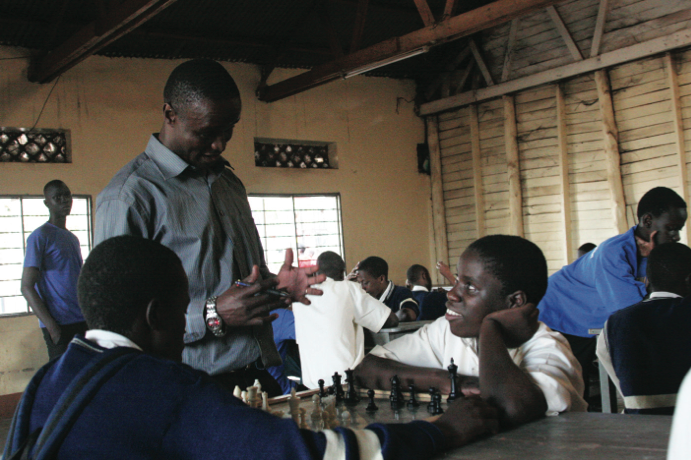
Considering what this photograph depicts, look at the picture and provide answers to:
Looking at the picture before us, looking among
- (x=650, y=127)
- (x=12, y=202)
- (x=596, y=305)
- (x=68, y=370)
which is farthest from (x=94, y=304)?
(x=650, y=127)

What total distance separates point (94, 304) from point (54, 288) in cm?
460

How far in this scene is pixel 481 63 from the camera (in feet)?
32.8

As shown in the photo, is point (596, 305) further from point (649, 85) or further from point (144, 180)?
point (649, 85)

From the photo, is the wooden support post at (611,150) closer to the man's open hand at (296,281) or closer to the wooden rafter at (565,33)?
the wooden rafter at (565,33)

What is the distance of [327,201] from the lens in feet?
32.5

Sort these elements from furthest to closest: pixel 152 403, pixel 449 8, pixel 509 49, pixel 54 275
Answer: pixel 509 49, pixel 449 8, pixel 54 275, pixel 152 403

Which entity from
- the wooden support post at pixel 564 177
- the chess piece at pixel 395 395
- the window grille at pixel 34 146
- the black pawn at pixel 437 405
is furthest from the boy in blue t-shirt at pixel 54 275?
the wooden support post at pixel 564 177

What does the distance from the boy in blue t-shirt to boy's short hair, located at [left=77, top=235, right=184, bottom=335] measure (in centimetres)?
440

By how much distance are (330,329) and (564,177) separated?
6.11 metres

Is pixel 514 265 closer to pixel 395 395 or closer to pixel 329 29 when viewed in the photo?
pixel 395 395

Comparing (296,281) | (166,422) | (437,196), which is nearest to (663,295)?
(296,281)

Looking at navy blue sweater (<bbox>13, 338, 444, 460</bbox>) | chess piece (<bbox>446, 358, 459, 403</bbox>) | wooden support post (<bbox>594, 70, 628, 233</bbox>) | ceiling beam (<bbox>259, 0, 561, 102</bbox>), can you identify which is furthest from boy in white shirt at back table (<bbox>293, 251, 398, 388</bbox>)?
wooden support post (<bbox>594, 70, 628, 233</bbox>)

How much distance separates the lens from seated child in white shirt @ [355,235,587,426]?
1.75 metres

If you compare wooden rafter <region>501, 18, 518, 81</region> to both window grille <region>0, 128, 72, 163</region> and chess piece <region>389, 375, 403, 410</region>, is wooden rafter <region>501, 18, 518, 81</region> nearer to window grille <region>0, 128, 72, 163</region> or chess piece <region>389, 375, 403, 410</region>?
window grille <region>0, 128, 72, 163</region>
